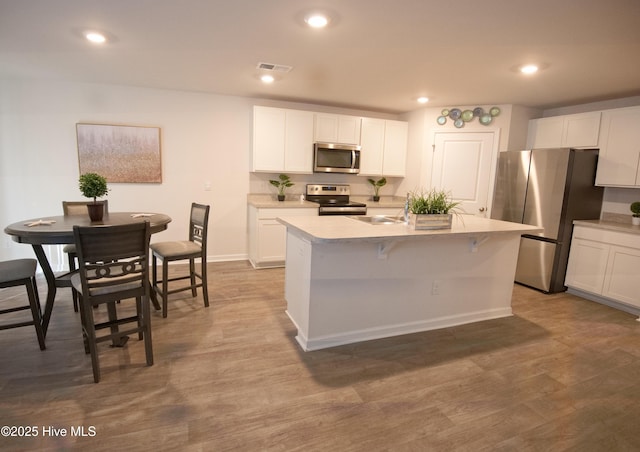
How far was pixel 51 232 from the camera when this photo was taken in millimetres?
2225

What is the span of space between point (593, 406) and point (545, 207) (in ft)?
8.30

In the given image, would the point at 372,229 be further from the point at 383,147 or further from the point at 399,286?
the point at 383,147

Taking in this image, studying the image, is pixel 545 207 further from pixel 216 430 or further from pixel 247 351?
pixel 216 430

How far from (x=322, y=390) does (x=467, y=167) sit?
151 inches

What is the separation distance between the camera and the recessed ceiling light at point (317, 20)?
84.4 inches

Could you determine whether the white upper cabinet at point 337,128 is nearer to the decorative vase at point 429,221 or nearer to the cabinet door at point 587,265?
the decorative vase at point 429,221

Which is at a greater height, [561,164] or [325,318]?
[561,164]

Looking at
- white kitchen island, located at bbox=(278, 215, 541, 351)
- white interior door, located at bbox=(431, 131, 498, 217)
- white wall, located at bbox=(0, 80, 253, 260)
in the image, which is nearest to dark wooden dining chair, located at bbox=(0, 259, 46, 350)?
white kitchen island, located at bbox=(278, 215, 541, 351)

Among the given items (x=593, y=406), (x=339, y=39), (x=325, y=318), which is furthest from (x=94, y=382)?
(x=593, y=406)

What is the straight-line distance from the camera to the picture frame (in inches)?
160

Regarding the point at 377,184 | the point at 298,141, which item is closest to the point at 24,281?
the point at 298,141

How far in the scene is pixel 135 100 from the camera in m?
4.17

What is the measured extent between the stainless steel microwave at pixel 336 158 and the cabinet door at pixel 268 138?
1.70ft

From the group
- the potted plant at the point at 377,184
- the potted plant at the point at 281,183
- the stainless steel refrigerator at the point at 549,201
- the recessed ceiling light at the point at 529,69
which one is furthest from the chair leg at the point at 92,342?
the stainless steel refrigerator at the point at 549,201
